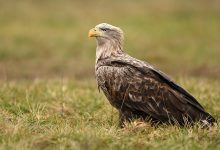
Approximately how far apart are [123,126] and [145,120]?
349 millimetres

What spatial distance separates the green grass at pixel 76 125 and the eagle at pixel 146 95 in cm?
26

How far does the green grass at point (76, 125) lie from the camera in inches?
284

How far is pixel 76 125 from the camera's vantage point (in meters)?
8.33

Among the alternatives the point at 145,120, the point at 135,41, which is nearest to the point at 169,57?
the point at 135,41

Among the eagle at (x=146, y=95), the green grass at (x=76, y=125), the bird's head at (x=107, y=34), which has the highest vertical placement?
the bird's head at (x=107, y=34)

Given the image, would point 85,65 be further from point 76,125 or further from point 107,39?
point 76,125

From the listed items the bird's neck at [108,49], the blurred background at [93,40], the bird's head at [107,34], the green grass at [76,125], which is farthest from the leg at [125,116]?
the blurred background at [93,40]

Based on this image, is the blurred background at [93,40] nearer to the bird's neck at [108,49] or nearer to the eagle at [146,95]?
the bird's neck at [108,49]

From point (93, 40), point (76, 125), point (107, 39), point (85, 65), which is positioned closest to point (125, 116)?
point (76, 125)

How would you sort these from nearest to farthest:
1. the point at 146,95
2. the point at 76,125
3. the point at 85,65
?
the point at 76,125, the point at 146,95, the point at 85,65

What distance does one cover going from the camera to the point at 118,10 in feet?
80.3

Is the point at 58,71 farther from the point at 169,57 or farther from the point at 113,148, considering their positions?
the point at 113,148

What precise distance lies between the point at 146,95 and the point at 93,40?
11.7m

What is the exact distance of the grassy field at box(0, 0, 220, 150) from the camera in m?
7.50
